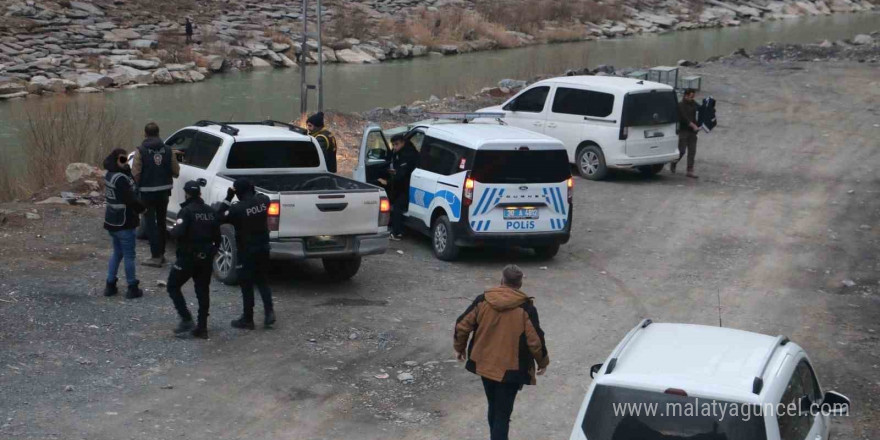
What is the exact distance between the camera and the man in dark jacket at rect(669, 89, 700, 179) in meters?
20.8

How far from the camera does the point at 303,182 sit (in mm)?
13281

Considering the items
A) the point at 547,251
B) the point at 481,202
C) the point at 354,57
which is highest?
the point at 481,202

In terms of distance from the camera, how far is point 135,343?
34.7 feet

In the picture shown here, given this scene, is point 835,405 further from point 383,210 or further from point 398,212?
point 398,212

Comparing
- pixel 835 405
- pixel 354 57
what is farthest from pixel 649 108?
pixel 354 57

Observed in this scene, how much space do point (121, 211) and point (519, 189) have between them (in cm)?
527

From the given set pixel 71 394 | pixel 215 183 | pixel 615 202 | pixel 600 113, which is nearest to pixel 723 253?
pixel 615 202

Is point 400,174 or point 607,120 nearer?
Result: point 400,174

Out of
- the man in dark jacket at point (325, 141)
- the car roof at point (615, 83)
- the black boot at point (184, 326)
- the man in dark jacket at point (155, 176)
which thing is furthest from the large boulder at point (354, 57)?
the black boot at point (184, 326)

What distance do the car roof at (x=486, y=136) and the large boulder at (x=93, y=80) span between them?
32643 millimetres

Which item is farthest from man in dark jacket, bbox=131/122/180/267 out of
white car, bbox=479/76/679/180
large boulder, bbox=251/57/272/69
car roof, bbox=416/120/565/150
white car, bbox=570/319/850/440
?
large boulder, bbox=251/57/272/69

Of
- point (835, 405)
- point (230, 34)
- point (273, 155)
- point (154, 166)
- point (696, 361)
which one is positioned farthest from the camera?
point (230, 34)

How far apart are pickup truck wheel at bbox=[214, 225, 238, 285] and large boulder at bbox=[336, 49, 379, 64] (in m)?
43.2

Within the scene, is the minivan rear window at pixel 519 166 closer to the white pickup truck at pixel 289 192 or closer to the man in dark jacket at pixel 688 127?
the white pickup truck at pixel 289 192
